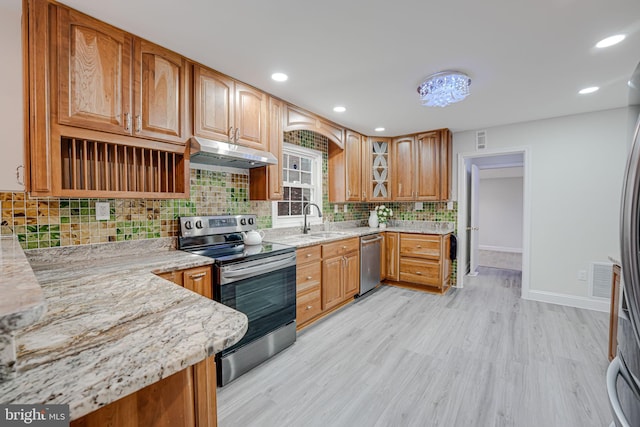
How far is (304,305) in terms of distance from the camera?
2.70 meters

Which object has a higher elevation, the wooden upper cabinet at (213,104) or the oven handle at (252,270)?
the wooden upper cabinet at (213,104)

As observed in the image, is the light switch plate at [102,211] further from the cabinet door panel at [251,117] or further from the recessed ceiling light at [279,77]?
the recessed ceiling light at [279,77]

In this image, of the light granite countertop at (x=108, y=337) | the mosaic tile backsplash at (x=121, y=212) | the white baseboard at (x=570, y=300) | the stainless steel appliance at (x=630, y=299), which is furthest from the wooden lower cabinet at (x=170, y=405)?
the white baseboard at (x=570, y=300)

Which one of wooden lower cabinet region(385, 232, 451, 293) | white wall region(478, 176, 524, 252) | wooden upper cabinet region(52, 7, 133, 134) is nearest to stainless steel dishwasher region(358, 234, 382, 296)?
wooden lower cabinet region(385, 232, 451, 293)

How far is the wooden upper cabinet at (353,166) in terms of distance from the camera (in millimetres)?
Answer: 3908

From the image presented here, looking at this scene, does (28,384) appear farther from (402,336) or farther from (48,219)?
(402,336)

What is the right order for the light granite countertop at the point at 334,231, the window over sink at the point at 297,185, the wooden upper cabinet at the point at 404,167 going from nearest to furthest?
the light granite countertop at the point at 334,231, the window over sink at the point at 297,185, the wooden upper cabinet at the point at 404,167

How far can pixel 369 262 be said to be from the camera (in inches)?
147

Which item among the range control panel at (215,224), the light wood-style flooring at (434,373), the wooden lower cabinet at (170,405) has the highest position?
the range control panel at (215,224)

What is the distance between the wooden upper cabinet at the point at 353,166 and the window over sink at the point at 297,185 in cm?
39

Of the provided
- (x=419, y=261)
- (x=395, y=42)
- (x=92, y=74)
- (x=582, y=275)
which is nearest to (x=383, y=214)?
(x=419, y=261)

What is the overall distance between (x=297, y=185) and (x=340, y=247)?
3.25ft

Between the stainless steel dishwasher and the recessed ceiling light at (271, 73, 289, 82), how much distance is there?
2081mm

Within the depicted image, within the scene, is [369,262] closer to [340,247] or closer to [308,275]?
[340,247]
